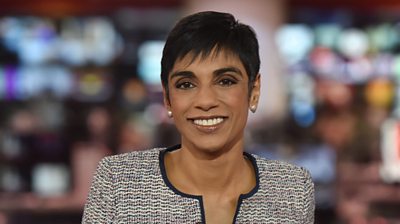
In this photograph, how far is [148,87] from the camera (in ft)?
22.7

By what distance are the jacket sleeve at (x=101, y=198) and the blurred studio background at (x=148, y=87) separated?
195 inches

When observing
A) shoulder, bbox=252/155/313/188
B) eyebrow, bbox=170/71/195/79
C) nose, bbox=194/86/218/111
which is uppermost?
eyebrow, bbox=170/71/195/79

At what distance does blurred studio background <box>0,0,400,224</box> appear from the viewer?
22.1ft

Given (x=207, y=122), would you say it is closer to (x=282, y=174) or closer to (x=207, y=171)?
(x=207, y=171)

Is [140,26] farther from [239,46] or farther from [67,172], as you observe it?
[239,46]

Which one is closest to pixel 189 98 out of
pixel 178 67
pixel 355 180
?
pixel 178 67

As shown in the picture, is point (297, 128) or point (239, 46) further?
point (297, 128)

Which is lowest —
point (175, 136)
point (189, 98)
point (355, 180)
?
point (189, 98)

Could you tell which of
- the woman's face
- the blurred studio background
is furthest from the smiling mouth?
the blurred studio background

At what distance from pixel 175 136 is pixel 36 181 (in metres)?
1.02

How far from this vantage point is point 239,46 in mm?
1719

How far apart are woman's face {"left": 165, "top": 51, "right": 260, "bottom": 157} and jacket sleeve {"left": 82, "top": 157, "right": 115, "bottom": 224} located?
0.15 meters

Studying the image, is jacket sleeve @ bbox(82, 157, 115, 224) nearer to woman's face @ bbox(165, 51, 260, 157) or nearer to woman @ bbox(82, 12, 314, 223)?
woman @ bbox(82, 12, 314, 223)

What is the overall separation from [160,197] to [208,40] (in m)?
0.28
